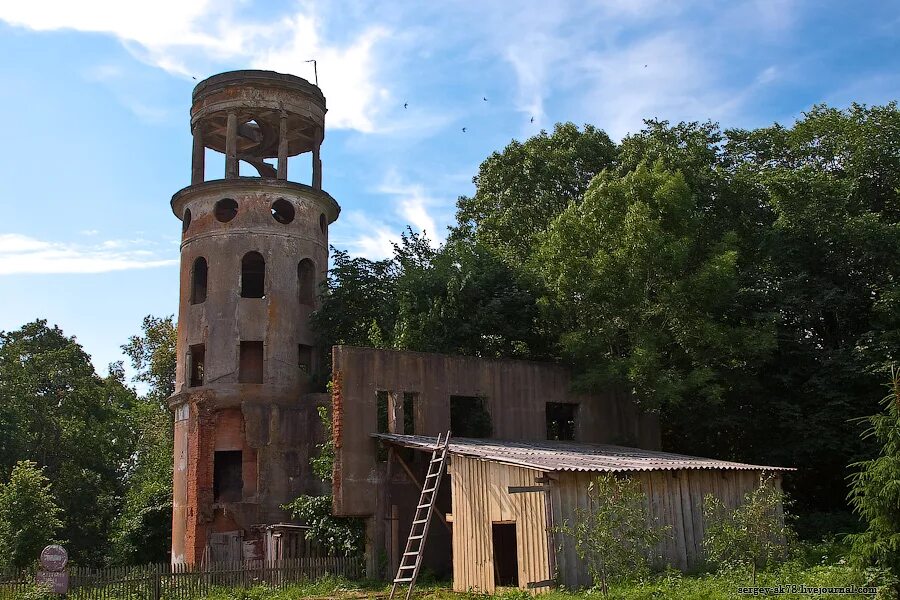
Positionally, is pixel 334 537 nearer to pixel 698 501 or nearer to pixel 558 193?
pixel 698 501

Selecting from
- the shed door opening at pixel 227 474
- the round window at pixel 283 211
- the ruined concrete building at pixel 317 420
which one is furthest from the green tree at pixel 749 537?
the round window at pixel 283 211

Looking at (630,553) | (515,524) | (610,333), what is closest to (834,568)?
(630,553)

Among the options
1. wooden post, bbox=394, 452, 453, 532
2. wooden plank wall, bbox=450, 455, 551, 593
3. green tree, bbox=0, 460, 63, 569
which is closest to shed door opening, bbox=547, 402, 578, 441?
wooden post, bbox=394, 452, 453, 532

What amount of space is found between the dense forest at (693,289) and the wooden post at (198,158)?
5.60 metres

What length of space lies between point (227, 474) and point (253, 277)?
6.95 metres

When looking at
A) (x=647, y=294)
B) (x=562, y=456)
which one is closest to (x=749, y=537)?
(x=562, y=456)

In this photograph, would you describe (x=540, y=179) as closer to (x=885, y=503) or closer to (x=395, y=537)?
(x=395, y=537)

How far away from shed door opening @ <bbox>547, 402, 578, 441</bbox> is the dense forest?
190 cm

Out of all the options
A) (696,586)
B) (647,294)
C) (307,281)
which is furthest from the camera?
(307,281)

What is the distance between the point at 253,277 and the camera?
105ft

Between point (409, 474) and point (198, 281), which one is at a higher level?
point (198, 281)

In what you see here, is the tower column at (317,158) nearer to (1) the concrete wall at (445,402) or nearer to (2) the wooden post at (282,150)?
(2) the wooden post at (282,150)

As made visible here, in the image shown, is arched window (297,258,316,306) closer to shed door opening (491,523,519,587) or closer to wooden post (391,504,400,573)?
wooden post (391,504,400,573)

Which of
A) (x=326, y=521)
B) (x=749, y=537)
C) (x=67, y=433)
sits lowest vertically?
(x=749, y=537)
